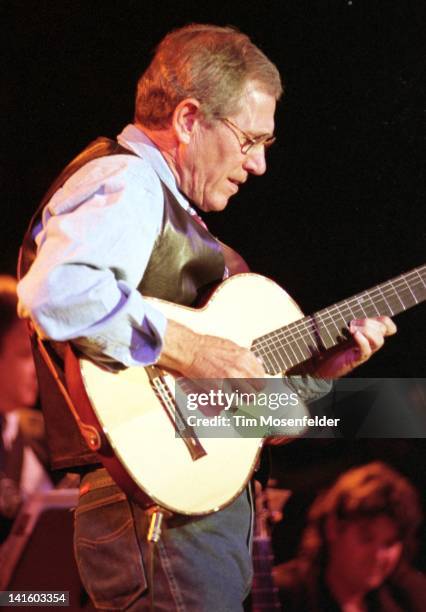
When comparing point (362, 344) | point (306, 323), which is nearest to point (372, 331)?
point (362, 344)

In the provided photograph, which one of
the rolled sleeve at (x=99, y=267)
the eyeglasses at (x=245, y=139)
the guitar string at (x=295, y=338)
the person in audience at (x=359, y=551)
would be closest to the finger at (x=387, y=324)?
the guitar string at (x=295, y=338)

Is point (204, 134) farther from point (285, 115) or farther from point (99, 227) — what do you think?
point (285, 115)

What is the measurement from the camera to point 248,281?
2.05 meters

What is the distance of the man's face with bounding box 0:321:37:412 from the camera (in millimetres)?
3436

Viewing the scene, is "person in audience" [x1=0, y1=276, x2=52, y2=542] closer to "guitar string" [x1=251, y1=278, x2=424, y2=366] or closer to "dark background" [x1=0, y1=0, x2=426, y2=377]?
"dark background" [x1=0, y1=0, x2=426, y2=377]

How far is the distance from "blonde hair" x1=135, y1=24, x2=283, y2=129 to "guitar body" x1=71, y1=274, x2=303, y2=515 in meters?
0.54

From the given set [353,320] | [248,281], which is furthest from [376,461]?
[248,281]

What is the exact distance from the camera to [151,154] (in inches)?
76.1

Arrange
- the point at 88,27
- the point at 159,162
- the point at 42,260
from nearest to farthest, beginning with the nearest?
the point at 42,260 → the point at 159,162 → the point at 88,27

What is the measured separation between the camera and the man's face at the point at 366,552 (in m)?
3.41

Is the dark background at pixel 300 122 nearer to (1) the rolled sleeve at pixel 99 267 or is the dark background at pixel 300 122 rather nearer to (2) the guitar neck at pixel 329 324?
(2) the guitar neck at pixel 329 324

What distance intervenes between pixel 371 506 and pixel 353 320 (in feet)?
5.43

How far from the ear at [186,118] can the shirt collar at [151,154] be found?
81mm

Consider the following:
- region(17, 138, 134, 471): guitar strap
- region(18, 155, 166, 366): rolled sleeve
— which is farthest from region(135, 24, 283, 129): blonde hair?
region(18, 155, 166, 366): rolled sleeve
